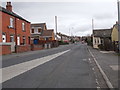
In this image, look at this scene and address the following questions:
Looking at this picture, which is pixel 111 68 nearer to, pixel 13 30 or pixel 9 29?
pixel 9 29

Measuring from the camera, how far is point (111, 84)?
7492 millimetres

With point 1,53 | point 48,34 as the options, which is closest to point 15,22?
point 1,53

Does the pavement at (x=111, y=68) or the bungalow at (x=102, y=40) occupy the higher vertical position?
the bungalow at (x=102, y=40)

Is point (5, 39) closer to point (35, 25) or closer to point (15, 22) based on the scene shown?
point (15, 22)

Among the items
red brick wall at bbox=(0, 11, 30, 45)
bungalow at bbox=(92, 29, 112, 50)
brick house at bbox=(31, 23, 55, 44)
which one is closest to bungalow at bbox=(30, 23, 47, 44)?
brick house at bbox=(31, 23, 55, 44)

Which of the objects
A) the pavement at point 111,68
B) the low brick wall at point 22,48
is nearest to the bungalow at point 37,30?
the low brick wall at point 22,48

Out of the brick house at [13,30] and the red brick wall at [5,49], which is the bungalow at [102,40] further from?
the red brick wall at [5,49]

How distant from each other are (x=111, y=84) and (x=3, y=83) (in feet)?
13.7

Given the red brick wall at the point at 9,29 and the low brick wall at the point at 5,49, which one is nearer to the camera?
the low brick wall at the point at 5,49

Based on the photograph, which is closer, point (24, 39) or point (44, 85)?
point (44, 85)

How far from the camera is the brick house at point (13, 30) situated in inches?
1189

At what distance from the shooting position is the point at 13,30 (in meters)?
34.1

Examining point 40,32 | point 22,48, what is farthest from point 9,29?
point 40,32

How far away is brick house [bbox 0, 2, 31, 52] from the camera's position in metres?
30.2
